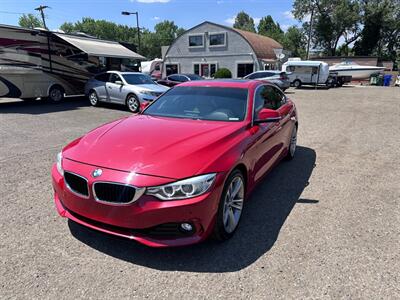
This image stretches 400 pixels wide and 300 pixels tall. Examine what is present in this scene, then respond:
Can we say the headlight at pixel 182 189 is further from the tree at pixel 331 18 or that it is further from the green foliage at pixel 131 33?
the green foliage at pixel 131 33

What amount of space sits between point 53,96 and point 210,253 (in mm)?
13023

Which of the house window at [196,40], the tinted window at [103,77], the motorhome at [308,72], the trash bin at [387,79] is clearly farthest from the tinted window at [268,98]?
the trash bin at [387,79]

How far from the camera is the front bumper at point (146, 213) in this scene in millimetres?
2473

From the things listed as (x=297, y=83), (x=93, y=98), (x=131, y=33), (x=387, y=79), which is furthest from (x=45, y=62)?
(x=131, y=33)

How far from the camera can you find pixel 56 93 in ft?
44.6

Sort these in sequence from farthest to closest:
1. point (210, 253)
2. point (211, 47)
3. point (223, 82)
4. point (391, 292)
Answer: point (211, 47)
point (223, 82)
point (210, 253)
point (391, 292)

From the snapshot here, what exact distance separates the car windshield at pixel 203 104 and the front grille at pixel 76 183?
1.60m

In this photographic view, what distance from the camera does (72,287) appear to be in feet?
7.91

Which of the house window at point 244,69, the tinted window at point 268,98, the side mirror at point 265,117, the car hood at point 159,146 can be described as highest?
the house window at point 244,69

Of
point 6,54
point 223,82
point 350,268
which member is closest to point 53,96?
point 6,54

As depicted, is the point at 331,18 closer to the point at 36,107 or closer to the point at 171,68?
the point at 171,68

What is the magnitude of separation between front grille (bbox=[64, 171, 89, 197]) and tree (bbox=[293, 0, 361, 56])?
52504 millimetres

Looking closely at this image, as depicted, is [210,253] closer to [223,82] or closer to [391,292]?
[391,292]

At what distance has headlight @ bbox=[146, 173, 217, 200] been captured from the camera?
8.15ft
